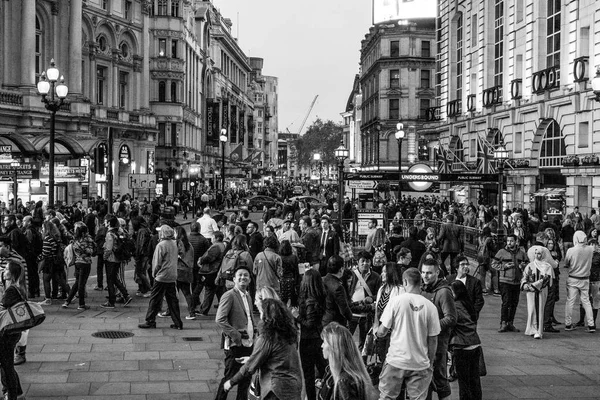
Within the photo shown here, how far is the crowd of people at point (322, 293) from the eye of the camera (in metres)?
6.78

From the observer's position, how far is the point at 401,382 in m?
7.62

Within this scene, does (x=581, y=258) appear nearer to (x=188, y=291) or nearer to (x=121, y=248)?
(x=188, y=291)

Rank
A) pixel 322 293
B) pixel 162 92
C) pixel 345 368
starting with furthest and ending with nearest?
1. pixel 162 92
2. pixel 322 293
3. pixel 345 368

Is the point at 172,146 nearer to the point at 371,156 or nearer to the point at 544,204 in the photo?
the point at 371,156

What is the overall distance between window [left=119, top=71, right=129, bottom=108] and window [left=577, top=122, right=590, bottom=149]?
37531mm

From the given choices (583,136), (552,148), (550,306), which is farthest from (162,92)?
(550,306)

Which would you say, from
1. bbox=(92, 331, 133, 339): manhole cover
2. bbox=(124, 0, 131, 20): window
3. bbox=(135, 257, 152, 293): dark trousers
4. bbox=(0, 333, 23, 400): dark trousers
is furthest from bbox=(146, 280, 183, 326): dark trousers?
bbox=(124, 0, 131, 20): window

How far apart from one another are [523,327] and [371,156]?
7977 cm

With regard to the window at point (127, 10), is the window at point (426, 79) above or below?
below

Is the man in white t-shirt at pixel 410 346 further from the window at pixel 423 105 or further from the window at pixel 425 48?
the window at pixel 425 48

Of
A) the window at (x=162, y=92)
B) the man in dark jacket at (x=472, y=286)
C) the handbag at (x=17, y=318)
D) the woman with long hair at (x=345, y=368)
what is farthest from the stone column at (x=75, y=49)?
the woman with long hair at (x=345, y=368)

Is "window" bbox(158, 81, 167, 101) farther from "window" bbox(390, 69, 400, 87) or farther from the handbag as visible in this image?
the handbag

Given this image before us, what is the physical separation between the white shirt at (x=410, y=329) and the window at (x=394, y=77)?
78.2 meters

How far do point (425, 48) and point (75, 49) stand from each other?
44342mm
